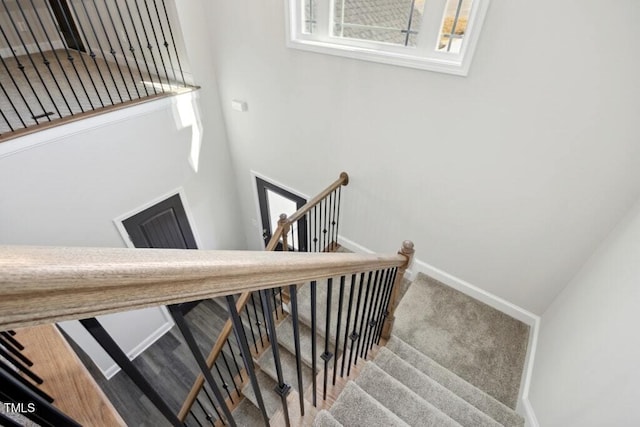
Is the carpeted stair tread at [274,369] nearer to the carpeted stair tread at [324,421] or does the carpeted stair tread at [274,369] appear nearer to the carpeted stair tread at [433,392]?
the carpeted stair tread at [433,392]

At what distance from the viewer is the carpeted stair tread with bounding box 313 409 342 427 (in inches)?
53.4

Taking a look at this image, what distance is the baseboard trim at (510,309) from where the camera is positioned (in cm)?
210

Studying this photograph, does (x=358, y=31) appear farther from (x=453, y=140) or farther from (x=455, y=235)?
(x=455, y=235)

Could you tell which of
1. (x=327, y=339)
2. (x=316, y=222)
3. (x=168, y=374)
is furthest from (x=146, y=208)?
(x=327, y=339)

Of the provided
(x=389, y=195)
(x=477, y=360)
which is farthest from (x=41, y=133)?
(x=477, y=360)

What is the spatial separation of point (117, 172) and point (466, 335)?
3.74m

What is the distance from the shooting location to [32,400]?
445 mm

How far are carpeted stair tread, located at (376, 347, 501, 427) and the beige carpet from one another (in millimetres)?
453

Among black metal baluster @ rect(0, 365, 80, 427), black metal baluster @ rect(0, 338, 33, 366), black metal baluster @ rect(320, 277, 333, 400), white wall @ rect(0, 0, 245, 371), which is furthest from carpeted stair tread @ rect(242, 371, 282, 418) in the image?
black metal baluster @ rect(0, 365, 80, 427)

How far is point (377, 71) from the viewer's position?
2.42 metres

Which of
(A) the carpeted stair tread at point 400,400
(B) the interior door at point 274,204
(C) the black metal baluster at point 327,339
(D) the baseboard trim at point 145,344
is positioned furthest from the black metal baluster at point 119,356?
(D) the baseboard trim at point 145,344

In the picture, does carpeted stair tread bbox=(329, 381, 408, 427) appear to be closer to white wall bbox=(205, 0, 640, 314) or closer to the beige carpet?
the beige carpet

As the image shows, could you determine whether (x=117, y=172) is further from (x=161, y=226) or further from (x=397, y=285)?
(x=397, y=285)

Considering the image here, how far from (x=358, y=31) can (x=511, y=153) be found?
1514 millimetres
